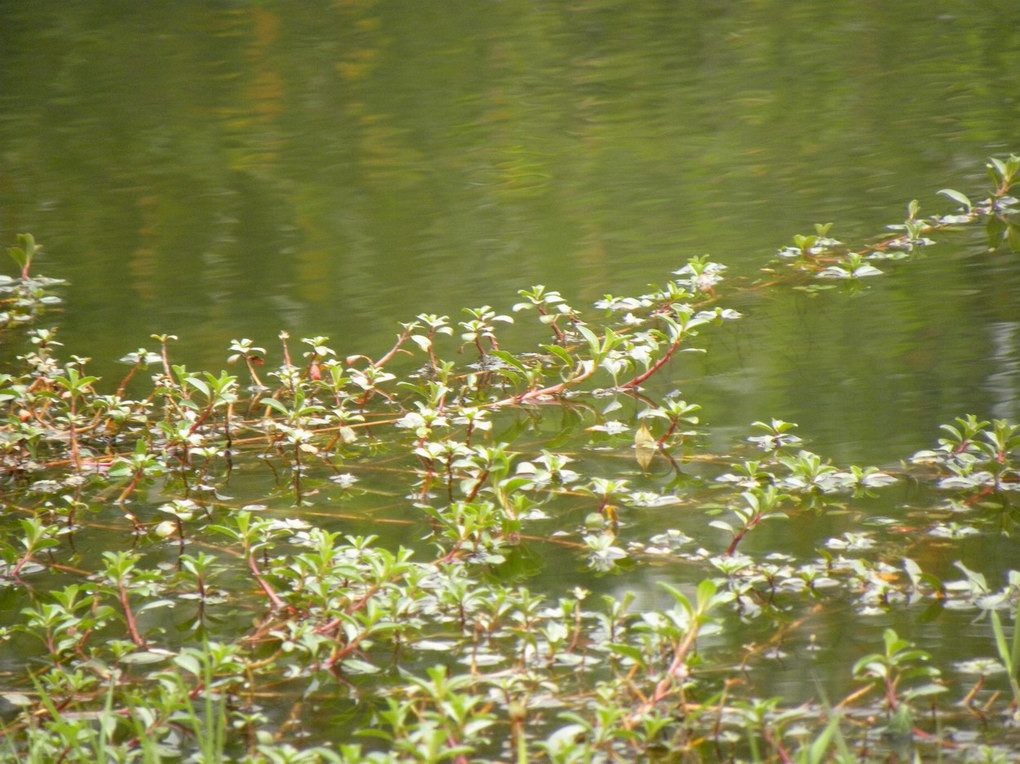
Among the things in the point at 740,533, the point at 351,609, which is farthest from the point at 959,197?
the point at 351,609

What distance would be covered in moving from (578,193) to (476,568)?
2.41 metres

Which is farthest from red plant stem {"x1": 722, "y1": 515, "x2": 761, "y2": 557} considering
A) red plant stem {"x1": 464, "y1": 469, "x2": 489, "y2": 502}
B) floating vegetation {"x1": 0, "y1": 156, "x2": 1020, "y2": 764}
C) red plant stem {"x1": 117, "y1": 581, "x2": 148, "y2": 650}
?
red plant stem {"x1": 117, "y1": 581, "x2": 148, "y2": 650}

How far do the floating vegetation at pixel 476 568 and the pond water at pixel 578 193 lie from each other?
0.03 m

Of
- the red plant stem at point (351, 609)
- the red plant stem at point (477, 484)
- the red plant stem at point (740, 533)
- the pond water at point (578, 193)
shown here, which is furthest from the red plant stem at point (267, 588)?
the red plant stem at point (740, 533)

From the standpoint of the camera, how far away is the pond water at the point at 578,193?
9.09 feet

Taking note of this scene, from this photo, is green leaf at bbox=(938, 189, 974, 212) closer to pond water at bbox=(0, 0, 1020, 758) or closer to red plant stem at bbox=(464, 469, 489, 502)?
pond water at bbox=(0, 0, 1020, 758)

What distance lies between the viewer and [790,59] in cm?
607

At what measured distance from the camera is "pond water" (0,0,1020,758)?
2770 mm

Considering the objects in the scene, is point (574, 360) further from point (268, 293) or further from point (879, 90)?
point (879, 90)

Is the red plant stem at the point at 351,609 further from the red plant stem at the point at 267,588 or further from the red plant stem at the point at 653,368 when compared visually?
the red plant stem at the point at 653,368

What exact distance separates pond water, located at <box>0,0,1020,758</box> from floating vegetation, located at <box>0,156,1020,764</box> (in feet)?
0.11

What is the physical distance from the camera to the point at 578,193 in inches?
177

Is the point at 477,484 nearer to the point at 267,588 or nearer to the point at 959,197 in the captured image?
the point at 267,588

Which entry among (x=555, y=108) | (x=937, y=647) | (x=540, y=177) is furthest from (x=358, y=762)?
(x=555, y=108)
